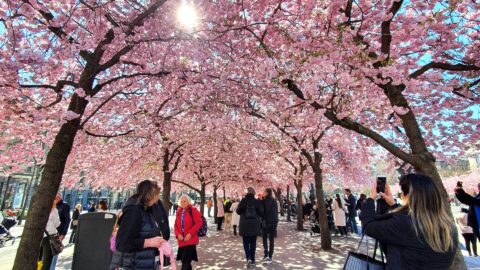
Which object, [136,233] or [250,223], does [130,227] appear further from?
[250,223]

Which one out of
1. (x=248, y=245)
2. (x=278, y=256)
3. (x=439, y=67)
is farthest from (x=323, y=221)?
(x=439, y=67)

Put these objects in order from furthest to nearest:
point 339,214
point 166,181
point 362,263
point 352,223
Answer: point 352,223 < point 339,214 < point 166,181 < point 362,263

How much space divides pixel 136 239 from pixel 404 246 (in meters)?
2.72

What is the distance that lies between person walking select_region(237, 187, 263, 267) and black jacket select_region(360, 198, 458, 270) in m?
5.69

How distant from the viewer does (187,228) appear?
21.2ft

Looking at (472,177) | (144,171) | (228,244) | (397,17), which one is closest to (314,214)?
(228,244)

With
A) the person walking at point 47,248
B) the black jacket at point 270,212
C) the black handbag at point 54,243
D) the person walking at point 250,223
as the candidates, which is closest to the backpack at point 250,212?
the person walking at point 250,223

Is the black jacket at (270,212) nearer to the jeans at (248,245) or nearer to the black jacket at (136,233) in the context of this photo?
the jeans at (248,245)

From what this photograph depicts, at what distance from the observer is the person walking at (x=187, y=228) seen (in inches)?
254

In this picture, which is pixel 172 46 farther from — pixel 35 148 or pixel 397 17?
pixel 35 148

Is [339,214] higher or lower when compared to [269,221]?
higher

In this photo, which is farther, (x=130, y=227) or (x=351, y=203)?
(x=351, y=203)

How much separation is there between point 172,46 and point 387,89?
17.3 feet

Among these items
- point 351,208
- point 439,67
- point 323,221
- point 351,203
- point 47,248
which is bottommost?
point 47,248
